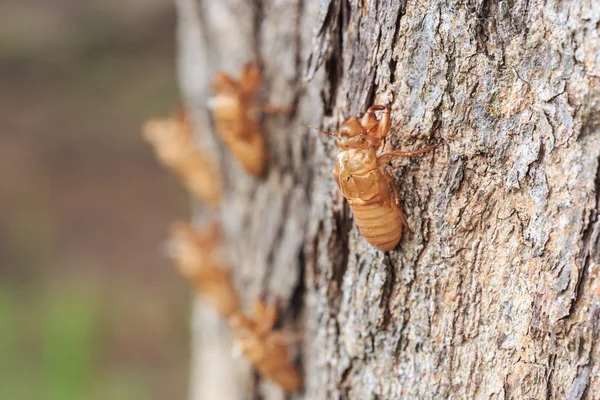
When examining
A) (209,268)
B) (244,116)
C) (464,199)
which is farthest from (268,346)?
(464,199)

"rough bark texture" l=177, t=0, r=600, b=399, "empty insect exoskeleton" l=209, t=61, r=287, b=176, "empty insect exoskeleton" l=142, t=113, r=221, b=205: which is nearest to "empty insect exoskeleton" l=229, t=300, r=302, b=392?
"rough bark texture" l=177, t=0, r=600, b=399

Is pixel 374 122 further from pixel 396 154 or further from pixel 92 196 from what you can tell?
pixel 92 196

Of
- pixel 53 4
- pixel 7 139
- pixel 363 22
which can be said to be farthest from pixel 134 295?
pixel 363 22

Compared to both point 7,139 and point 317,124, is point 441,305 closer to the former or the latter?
point 317,124

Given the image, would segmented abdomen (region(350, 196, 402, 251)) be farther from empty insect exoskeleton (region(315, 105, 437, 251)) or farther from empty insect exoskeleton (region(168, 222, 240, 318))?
empty insect exoskeleton (region(168, 222, 240, 318))

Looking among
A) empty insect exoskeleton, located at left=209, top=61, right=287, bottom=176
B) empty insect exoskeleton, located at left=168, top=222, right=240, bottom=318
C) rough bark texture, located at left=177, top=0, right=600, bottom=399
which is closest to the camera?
rough bark texture, located at left=177, top=0, right=600, bottom=399

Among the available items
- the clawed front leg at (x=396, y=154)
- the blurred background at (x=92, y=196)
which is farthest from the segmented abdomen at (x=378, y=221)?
the blurred background at (x=92, y=196)

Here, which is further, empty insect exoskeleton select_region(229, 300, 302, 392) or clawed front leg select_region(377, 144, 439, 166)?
empty insect exoskeleton select_region(229, 300, 302, 392)
